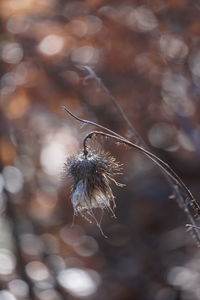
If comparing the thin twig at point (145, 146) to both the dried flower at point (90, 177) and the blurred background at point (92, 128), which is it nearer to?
the dried flower at point (90, 177)

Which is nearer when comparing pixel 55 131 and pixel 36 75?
pixel 36 75

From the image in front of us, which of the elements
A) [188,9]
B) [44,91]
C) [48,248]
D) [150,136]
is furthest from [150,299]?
[188,9]

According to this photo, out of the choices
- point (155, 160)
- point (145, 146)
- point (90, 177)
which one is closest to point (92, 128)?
point (145, 146)

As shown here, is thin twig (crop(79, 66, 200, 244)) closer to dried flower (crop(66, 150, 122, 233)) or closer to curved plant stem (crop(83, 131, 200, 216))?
curved plant stem (crop(83, 131, 200, 216))

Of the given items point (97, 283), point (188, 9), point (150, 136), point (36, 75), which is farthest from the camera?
point (150, 136)

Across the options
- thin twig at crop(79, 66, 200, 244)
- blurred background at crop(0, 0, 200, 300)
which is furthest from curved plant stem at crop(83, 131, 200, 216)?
blurred background at crop(0, 0, 200, 300)

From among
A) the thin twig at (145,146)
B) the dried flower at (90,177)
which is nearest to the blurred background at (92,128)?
the thin twig at (145,146)

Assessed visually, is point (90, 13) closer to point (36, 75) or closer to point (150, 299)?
point (36, 75)
